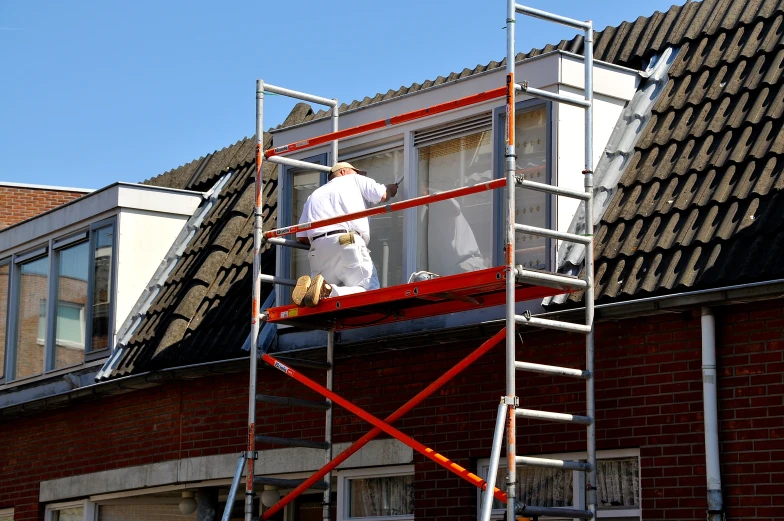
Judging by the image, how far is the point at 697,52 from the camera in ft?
38.0

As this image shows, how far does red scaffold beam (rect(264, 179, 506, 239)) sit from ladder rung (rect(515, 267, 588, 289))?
2.10 feet

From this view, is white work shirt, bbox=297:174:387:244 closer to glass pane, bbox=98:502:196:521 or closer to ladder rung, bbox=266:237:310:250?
ladder rung, bbox=266:237:310:250

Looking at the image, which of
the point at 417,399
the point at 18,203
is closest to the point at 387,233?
the point at 417,399

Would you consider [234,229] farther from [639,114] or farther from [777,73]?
[777,73]

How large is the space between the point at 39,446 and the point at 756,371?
920 cm

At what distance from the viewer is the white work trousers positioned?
1092cm

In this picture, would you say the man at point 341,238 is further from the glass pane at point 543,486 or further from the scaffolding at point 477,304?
the glass pane at point 543,486

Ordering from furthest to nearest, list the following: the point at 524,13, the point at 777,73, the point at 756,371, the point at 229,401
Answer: the point at 229,401 < the point at 777,73 < the point at 524,13 < the point at 756,371

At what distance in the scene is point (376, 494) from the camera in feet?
39.0

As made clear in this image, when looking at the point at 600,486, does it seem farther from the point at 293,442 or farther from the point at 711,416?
the point at 293,442

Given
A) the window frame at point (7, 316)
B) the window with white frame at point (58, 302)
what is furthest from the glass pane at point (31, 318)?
the window frame at point (7, 316)

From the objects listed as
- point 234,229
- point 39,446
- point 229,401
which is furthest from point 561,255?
point 39,446

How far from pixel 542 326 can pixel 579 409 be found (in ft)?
3.30

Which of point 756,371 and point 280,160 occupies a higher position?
point 280,160
